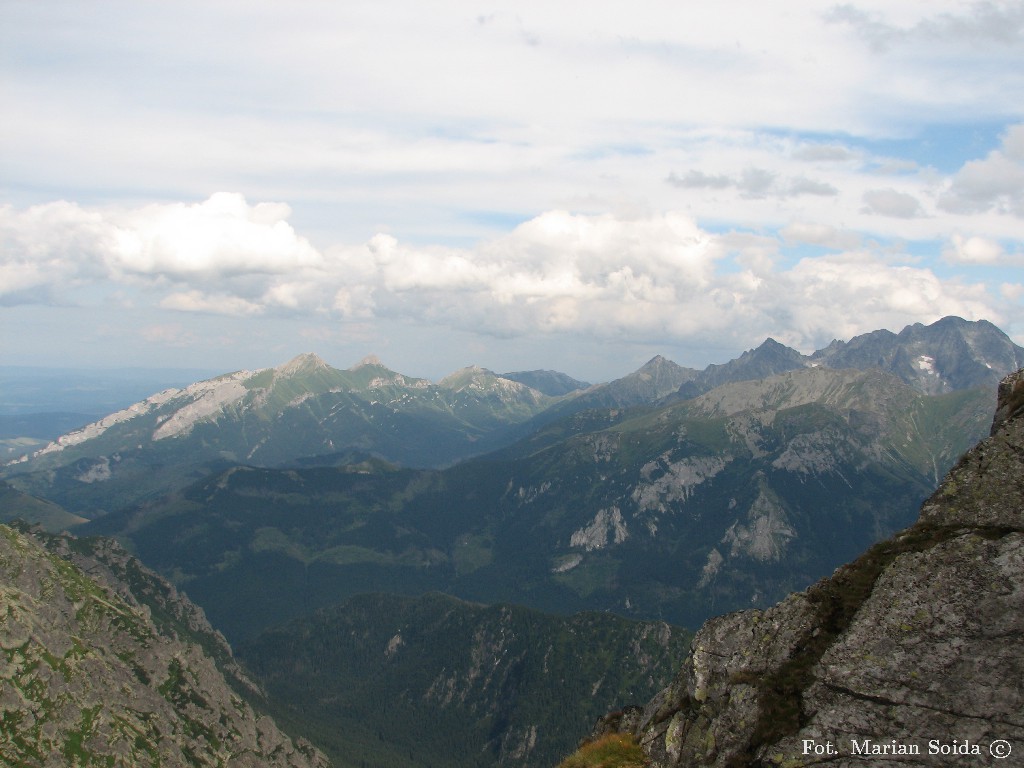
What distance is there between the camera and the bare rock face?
104 feet

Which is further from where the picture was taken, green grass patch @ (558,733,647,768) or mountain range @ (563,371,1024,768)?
green grass patch @ (558,733,647,768)

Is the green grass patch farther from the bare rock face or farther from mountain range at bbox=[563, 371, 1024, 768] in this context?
the bare rock face

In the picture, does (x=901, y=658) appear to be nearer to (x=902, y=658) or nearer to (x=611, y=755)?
(x=902, y=658)

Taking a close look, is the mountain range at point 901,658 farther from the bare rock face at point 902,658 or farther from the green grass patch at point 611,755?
the green grass patch at point 611,755

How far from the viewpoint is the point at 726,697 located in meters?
41.4

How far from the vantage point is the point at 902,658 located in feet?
112

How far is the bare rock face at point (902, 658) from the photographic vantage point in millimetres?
31703

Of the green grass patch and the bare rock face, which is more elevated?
the bare rock face

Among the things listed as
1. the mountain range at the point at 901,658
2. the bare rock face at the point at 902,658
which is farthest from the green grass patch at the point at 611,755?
the bare rock face at the point at 902,658

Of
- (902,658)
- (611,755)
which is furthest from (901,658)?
(611,755)

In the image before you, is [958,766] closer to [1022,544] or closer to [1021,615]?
[1021,615]

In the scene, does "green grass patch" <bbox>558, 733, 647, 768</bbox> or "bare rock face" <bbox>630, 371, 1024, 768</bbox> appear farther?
"green grass patch" <bbox>558, 733, 647, 768</bbox>

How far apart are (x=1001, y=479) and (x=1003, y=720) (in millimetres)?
13481

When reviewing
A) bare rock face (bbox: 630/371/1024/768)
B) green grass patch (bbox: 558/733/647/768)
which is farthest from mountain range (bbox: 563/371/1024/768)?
green grass patch (bbox: 558/733/647/768)
